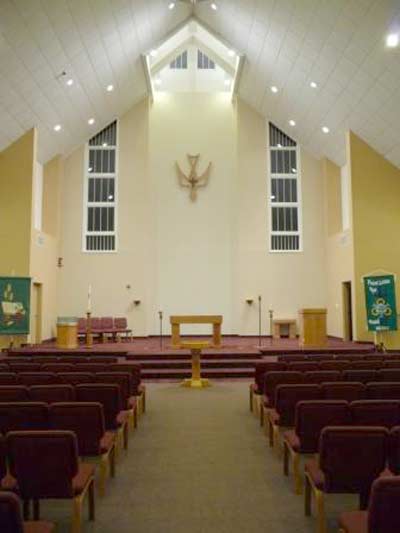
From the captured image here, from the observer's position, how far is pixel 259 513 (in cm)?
346

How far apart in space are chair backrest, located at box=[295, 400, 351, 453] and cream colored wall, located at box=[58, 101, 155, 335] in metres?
12.3

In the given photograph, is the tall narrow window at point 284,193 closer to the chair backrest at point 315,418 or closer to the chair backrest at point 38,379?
the chair backrest at point 38,379

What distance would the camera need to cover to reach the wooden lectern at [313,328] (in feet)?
39.8

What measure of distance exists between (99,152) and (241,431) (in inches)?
499

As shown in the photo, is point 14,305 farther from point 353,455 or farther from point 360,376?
point 353,455

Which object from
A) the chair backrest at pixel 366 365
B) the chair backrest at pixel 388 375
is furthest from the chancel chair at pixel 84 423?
the chair backrest at pixel 366 365

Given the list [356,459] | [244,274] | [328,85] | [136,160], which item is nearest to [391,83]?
[328,85]

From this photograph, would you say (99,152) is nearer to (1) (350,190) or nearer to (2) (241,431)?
(1) (350,190)

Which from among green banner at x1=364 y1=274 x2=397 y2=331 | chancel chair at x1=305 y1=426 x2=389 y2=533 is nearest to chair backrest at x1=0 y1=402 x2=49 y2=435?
chancel chair at x1=305 y1=426 x2=389 y2=533

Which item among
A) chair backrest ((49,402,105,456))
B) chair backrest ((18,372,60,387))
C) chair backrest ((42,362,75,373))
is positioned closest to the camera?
chair backrest ((49,402,105,456))

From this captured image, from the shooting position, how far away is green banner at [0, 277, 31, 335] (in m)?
12.0

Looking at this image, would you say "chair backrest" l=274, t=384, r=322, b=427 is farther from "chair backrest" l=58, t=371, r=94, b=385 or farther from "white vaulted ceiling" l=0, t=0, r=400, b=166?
"white vaulted ceiling" l=0, t=0, r=400, b=166

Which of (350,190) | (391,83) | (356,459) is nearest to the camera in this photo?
(356,459)

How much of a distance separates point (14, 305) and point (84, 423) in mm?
8938
